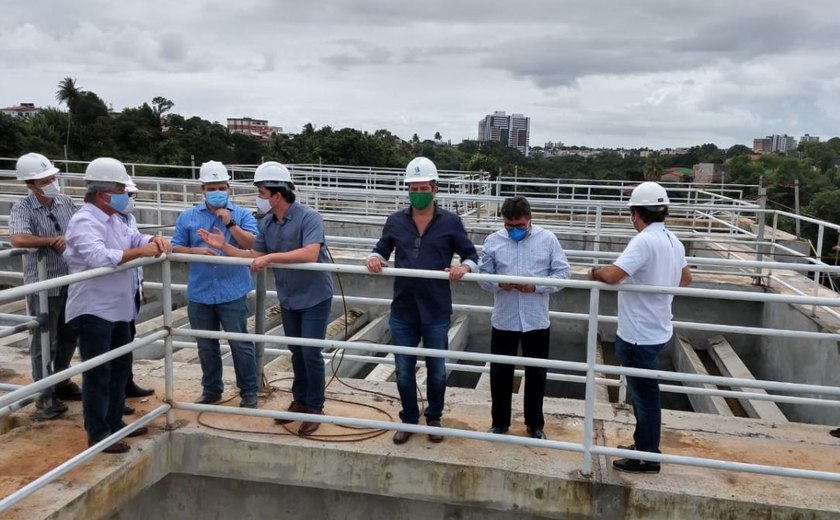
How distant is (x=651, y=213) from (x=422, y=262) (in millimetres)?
1331

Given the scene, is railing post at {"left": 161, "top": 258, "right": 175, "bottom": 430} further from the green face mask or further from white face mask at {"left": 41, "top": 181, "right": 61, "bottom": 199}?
the green face mask

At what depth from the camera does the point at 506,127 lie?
164 meters

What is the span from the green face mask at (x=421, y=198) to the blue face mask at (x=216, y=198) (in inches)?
50.8

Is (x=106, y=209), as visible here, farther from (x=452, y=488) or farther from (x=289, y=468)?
(x=452, y=488)

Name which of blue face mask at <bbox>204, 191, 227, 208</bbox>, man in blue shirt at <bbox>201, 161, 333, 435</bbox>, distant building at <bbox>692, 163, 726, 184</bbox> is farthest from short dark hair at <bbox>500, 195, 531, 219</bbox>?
distant building at <bbox>692, 163, 726, 184</bbox>

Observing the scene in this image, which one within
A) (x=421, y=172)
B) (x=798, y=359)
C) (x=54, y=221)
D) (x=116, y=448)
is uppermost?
(x=421, y=172)

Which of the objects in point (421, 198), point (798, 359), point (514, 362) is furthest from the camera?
point (798, 359)

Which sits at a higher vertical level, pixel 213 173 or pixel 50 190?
pixel 213 173

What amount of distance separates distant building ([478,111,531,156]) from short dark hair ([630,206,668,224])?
158837 mm

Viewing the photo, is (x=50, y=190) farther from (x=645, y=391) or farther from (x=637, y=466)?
(x=637, y=466)

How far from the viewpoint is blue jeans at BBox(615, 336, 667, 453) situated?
11.5ft

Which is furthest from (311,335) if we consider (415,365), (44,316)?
(44,316)

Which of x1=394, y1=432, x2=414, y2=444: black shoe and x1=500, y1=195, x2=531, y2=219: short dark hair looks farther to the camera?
x1=394, y1=432, x2=414, y2=444: black shoe

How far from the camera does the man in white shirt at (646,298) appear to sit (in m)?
3.37
